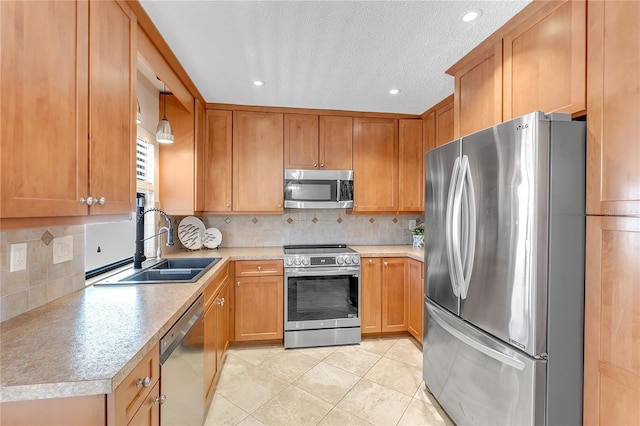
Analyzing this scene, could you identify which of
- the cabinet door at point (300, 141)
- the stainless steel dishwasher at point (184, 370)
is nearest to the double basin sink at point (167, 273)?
the stainless steel dishwasher at point (184, 370)

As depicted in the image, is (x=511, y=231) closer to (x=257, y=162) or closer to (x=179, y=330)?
(x=179, y=330)

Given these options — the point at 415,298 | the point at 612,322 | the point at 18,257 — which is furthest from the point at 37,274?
the point at 415,298

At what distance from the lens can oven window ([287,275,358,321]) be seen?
112 inches

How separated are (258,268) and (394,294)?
147 cm

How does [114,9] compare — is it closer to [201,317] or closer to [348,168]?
[201,317]

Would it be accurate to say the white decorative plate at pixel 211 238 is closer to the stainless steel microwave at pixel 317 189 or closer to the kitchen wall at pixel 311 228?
the kitchen wall at pixel 311 228

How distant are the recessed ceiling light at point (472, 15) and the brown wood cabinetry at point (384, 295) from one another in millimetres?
2140

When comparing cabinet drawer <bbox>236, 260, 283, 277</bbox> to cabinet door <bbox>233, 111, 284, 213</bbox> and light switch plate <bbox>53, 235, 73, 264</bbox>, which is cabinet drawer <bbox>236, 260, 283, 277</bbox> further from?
light switch plate <bbox>53, 235, 73, 264</bbox>

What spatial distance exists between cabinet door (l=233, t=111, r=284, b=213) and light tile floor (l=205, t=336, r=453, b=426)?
59.5 inches

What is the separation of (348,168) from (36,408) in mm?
2878

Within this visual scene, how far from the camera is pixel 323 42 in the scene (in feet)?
5.90

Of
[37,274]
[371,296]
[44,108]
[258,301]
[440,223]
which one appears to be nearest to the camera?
[44,108]

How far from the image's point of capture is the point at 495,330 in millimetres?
1411

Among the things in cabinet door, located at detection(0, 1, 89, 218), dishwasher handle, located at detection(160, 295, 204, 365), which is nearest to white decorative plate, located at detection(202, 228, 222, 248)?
dishwasher handle, located at detection(160, 295, 204, 365)
